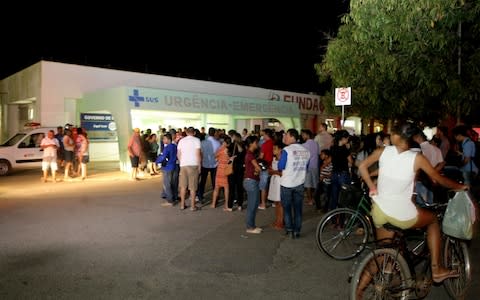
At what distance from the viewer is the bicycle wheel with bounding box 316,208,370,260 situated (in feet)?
19.9

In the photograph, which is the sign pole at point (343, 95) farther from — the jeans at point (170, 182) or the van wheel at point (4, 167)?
the van wheel at point (4, 167)

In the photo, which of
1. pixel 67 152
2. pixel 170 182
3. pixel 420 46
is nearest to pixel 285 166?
pixel 420 46

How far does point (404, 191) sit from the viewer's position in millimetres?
4176

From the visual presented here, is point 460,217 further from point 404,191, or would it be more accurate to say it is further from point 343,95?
point 343,95

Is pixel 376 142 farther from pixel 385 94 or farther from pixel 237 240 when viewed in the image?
pixel 237 240

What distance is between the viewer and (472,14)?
753 centimetres

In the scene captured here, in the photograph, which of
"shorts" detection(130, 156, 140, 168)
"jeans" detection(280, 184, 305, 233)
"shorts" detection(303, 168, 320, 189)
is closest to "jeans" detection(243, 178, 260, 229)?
"jeans" detection(280, 184, 305, 233)

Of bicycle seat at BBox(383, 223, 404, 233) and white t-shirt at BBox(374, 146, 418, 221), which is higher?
white t-shirt at BBox(374, 146, 418, 221)

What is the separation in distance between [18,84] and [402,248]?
22.3m

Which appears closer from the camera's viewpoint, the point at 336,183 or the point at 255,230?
the point at 255,230

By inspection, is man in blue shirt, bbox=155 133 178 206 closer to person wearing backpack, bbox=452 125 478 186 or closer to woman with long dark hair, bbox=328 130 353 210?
woman with long dark hair, bbox=328 130 353 210

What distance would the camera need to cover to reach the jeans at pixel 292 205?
6941mm

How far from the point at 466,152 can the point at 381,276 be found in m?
5.46

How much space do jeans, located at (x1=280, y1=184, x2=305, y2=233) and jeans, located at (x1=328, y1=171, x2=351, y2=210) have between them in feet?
4.94
